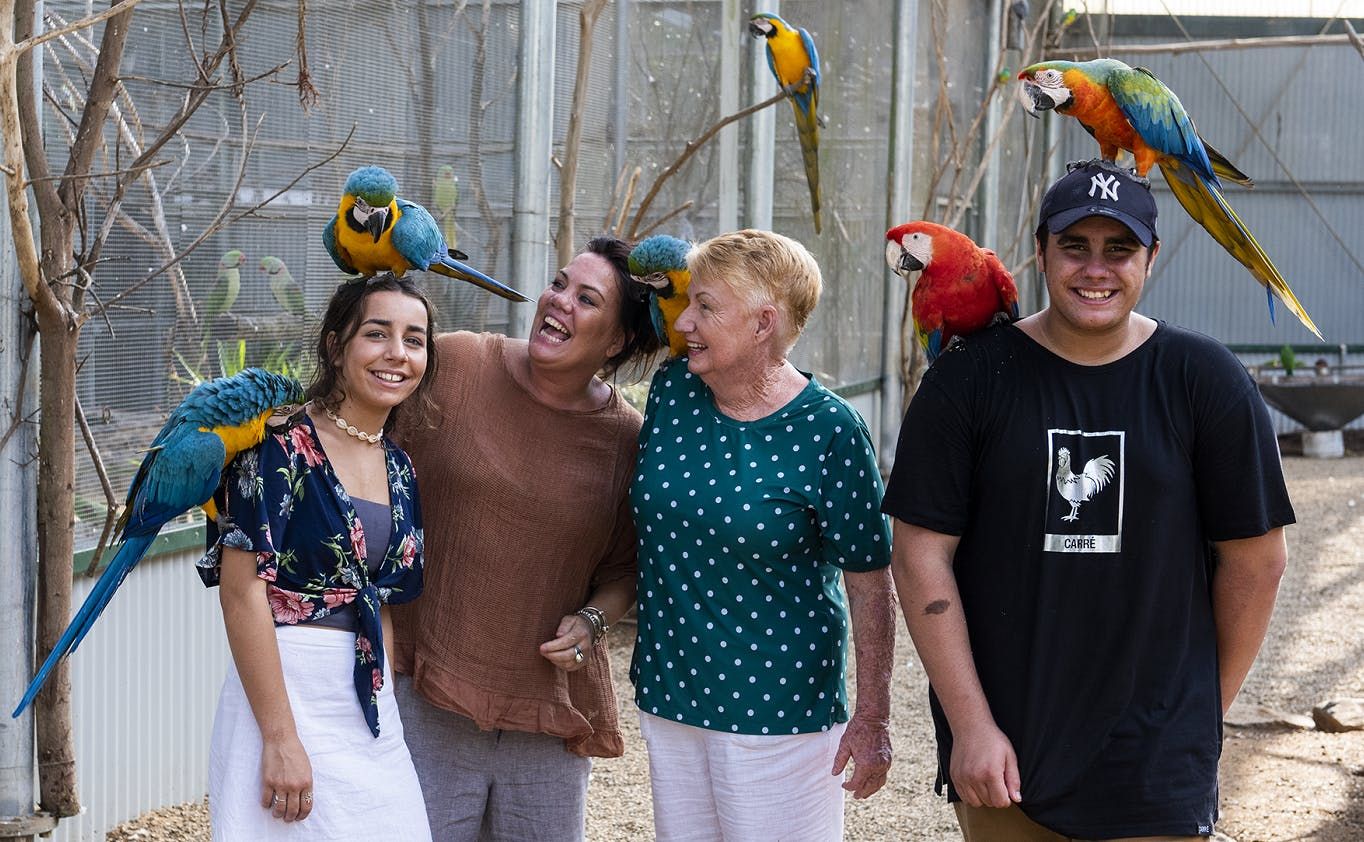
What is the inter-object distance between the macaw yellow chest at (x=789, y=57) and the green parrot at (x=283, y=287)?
1772mm

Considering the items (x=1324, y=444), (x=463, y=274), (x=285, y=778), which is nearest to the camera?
(x=285, y=778)

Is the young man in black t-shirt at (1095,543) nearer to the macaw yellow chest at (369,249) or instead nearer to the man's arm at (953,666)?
the man's arm at (953,666)

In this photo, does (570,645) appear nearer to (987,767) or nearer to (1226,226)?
(987,767)

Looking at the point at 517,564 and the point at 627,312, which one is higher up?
the point at 627,312

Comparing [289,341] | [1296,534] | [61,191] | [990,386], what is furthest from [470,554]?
[1296,534]

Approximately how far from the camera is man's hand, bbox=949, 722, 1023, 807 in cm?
189

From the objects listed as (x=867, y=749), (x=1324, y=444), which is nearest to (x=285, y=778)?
(x=867, y=749)

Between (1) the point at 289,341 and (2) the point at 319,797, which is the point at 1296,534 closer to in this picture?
(1) the point at 289,341

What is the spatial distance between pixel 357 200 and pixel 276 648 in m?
0.78

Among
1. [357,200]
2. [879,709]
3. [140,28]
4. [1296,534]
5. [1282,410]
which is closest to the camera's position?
[879,709]

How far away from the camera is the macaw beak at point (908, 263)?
2324 mm

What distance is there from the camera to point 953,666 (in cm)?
194

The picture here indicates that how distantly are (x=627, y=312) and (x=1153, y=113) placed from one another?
A: 94cm

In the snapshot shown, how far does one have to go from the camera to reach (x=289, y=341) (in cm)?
371
